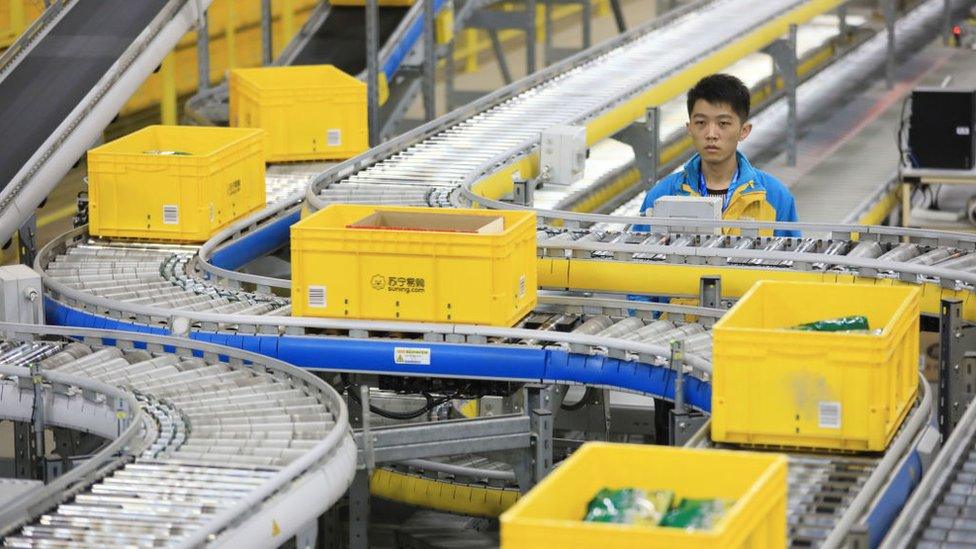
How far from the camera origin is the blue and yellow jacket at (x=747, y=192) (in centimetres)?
740

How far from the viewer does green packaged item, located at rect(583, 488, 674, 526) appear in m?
4.07

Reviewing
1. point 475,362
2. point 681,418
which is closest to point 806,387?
point 681,418

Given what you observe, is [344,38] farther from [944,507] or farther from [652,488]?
[652,488]

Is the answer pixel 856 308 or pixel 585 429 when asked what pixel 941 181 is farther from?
pixel 856 308

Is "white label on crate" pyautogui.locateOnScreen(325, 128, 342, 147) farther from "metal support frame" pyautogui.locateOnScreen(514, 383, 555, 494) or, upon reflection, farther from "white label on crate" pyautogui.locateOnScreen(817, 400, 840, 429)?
"white label on crate" pyautogui.locateOnScreen(817, 400, 840, 429)

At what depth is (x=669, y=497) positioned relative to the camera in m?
4.16

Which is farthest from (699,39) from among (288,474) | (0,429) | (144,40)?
(288,474)

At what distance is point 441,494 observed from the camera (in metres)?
7.98

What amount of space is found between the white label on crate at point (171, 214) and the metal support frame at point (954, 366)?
12.0 feet

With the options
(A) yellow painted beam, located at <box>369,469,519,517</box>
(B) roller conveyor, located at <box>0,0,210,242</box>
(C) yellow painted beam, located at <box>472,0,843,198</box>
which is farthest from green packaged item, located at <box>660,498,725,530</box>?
(B) roller conveyor, located at <box>0,0,210,242</box>

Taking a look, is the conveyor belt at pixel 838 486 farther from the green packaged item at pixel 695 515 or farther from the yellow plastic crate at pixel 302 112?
the yellow plastic crate at pixel 302 112

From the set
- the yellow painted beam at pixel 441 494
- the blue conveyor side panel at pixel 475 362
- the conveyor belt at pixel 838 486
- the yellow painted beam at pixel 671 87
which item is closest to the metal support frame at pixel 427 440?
the blue conveyor side panel at pixel 475 362

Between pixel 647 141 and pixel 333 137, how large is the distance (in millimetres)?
1952

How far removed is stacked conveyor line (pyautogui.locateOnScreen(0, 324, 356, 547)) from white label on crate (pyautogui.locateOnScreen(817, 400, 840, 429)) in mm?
1439
